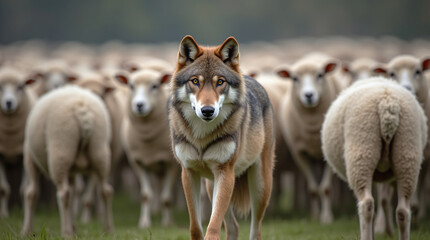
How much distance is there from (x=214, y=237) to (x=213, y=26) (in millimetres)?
47469

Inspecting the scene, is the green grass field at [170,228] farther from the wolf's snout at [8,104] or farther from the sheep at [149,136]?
the wolf's snout at [8,104]

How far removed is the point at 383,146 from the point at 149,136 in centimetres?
459

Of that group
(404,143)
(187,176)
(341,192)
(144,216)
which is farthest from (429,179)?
(187,176)

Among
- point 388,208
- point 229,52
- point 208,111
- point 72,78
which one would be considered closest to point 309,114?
point 388,208

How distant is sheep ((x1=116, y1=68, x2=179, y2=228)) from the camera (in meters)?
9.98

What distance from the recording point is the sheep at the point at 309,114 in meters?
9.98

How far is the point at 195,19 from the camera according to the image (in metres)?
54.0

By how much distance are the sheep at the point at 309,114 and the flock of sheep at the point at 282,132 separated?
16 millimetres

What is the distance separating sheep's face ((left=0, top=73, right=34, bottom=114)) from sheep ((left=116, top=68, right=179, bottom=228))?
1716 mm

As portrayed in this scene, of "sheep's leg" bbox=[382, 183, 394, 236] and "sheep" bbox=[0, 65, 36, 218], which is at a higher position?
"sheep" bbox=[0, 65, 36, 218]

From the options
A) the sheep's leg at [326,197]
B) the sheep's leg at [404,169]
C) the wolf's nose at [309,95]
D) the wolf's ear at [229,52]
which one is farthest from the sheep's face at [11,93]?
the sheep's leg at [404,169]

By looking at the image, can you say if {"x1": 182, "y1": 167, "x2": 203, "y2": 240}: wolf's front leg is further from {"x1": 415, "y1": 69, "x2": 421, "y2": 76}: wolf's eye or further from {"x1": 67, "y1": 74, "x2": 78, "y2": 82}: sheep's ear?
{"x1": 67, "y1": 74, "x2": 78, "y2": 82}: sheep's ear

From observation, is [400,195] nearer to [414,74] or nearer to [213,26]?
[414,74]

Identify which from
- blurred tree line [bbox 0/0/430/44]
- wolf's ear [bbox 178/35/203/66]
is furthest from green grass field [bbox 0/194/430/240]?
blurred tree line [bbox 0/0/430/44]
